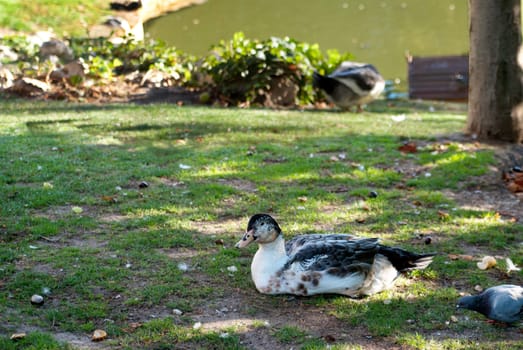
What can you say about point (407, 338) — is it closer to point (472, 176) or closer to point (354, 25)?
point (472, 176)

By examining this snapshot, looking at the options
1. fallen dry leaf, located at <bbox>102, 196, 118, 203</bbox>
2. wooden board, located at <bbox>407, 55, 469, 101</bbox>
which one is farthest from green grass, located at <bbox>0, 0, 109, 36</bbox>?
fallen dry leaf, located at <bbox>102, 196, 118, 203</bbox>

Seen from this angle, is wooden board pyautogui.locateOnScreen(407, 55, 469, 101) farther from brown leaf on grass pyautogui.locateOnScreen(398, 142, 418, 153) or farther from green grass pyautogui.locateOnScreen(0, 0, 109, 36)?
green grass pyautogui.locateOnScreen(0, 0, 109, 36)

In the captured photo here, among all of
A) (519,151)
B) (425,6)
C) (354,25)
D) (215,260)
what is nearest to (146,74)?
(519,151)

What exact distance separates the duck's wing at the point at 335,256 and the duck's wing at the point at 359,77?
7.54m

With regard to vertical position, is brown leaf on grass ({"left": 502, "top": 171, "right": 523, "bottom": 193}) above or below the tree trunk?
below

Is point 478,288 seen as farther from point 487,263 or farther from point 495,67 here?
point 495,67

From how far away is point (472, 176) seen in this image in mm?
8508

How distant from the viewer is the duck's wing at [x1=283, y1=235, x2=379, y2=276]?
17.3ft

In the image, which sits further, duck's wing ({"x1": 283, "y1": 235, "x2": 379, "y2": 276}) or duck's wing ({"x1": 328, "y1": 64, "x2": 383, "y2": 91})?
duck's wing ({"x1": 328, "y1": 64, "x2": 383, "y2": 91})

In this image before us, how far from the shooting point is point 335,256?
5285 millimetres

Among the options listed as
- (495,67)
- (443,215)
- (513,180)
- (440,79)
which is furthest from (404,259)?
(440,79)

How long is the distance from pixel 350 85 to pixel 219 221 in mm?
6320

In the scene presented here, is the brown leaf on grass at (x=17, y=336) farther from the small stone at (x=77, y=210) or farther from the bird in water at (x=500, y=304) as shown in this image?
the bird in water at (x=500, y=304)

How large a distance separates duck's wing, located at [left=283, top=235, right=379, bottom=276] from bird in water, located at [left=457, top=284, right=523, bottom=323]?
2.52 feet
